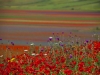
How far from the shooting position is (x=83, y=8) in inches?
954

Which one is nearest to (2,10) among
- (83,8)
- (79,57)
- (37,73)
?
(37,73)

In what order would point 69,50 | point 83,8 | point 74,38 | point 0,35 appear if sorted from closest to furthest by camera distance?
point 0,35 → point 69,50 → point 74,38 → point 83,8

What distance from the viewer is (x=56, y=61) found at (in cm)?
625

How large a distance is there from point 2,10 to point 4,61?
2.54m

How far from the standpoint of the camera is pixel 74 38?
802 cm

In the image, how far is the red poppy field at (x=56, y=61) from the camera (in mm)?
4930

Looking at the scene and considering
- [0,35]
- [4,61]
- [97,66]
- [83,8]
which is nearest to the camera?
[0,35]

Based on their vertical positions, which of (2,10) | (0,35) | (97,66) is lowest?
(97,66)

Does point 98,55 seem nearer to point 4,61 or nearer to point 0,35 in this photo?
point 4,61

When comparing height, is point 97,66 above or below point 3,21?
below

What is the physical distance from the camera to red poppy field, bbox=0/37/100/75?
194 inches

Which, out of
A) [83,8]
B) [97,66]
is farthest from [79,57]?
[83,8]

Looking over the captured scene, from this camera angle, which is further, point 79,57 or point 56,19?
point 56,19

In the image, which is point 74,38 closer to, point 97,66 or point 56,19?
point 97,66
